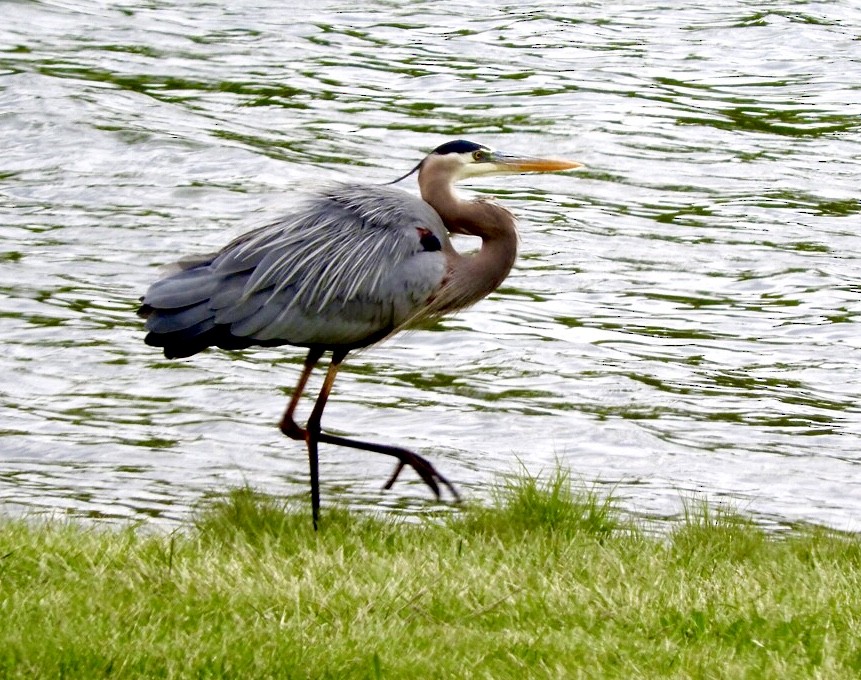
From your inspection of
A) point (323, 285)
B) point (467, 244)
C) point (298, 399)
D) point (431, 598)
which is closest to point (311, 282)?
point (323, 285)

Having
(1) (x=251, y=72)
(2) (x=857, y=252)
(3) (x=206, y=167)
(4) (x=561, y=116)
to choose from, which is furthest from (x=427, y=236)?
(1) (x=251, y=72)

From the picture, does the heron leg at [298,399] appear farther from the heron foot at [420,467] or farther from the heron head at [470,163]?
the heron head at [470,163]

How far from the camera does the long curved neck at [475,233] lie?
8078 mm

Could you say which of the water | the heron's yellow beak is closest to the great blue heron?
the water

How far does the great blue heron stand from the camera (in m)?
7.50

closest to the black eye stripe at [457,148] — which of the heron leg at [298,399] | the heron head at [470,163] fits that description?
the heron head at [470,163]

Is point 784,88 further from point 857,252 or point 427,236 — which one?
point 427,236

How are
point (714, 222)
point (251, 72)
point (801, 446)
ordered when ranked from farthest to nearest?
point (251, 72)
point (714, 222)
point (801, 446)

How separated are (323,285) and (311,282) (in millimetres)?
65

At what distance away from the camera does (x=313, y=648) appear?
4.87 meters

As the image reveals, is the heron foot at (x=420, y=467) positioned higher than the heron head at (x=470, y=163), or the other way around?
the heron head at (x=470, y=163)

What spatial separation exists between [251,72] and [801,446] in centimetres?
1018

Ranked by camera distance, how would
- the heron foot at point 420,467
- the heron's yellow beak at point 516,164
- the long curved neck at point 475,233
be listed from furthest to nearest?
the heron's yellow beak at point 516,164, the long curved neck at point 475,233, the heron foot at point 420,467

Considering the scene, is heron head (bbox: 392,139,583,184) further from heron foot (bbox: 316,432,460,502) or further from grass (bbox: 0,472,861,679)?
grass (bbox: 0,472,861,679)
